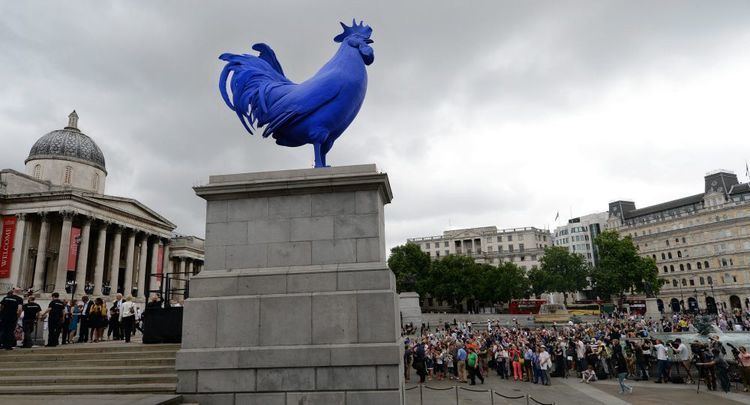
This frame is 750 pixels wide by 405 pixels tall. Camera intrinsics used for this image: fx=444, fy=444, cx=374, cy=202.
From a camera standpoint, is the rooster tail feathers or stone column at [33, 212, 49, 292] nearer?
the rooster tail feathers

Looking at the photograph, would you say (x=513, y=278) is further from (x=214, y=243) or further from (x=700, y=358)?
(x=214, y=243)

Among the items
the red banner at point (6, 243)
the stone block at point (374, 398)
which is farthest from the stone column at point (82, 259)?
the stone block at point (374, 398)

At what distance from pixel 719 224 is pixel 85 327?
339ft

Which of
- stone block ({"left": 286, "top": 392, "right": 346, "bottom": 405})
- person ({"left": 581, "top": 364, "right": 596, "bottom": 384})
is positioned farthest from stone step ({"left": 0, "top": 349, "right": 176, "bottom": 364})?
person ({"left": 581, "top": 364, "right": 596, "bottom": 384})

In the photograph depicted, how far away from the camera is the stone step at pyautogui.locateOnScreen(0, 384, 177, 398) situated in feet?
27.6

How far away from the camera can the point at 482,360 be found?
22.5 m

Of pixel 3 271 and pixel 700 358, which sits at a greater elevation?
pixel 3 271

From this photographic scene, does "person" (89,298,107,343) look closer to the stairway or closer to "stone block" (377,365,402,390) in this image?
the stairway

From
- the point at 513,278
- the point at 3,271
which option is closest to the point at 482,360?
the point at 3,271

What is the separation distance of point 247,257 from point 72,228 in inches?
1847

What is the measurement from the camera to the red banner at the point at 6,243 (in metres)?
42.7

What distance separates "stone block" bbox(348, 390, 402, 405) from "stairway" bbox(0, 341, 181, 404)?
320cm

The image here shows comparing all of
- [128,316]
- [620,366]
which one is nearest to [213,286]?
[128,316]

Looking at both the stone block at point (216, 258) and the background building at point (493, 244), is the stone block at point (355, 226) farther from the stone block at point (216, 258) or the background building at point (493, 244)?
the background building at point (493, 244)
